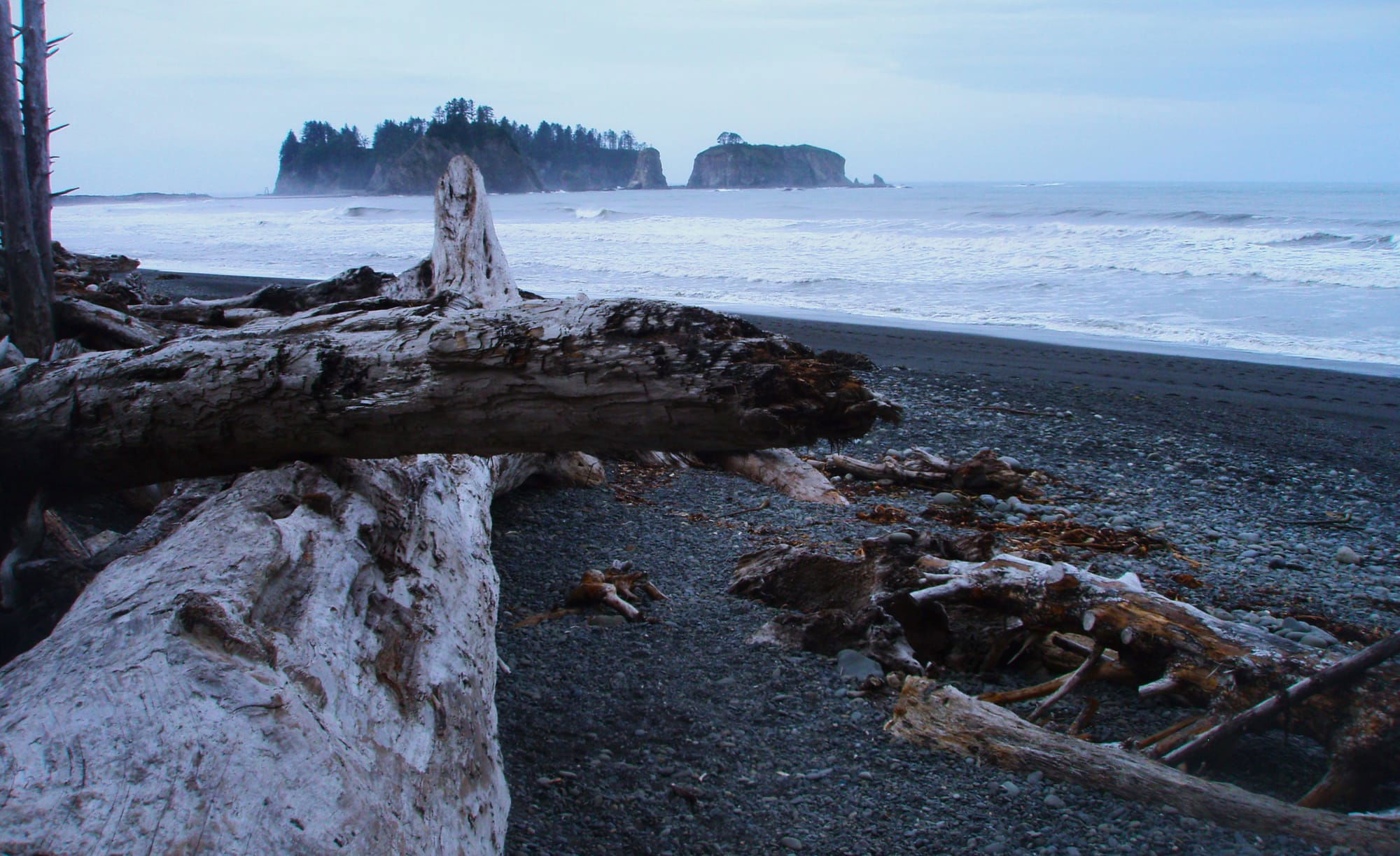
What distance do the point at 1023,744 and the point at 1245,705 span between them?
59cm

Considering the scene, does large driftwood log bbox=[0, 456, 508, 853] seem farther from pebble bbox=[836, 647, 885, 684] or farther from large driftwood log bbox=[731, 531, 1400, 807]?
large driftwood log bbox=[731, 531, 1400, 807]

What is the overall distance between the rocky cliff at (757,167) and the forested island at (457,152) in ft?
18.9

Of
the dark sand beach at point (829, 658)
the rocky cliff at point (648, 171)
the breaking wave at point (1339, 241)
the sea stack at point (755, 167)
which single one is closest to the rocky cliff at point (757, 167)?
the sea stack at point (755, 167)

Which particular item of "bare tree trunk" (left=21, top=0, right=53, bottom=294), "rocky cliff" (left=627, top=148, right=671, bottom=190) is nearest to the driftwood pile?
"bare tree trunk" (left=21, top=0, right=53, bottom=294)

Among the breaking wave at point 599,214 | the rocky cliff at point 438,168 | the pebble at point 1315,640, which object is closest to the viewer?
the pebble at point 1315,640

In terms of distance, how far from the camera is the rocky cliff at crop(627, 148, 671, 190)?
108 metres

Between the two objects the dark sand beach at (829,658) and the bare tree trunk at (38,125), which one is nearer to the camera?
the dark sand beach at (829,658)

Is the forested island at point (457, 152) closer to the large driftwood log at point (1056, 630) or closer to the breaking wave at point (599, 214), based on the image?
the breaking wave at point (599, 214)

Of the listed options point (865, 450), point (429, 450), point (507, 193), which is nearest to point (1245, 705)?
point (429, 450)

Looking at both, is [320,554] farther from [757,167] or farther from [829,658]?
[757,167]

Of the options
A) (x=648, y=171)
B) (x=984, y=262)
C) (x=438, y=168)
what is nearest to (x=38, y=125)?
(x=984, y=262)

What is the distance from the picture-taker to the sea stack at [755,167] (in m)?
109

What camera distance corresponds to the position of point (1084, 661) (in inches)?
102

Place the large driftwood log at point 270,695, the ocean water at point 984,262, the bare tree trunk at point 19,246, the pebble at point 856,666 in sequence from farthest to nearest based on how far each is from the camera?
1. the ocean water at point 984,262
2. the bare tree trunk at point 19,246
3. the pebble at point 856,666
4. the large driftwood log at point 270,695
